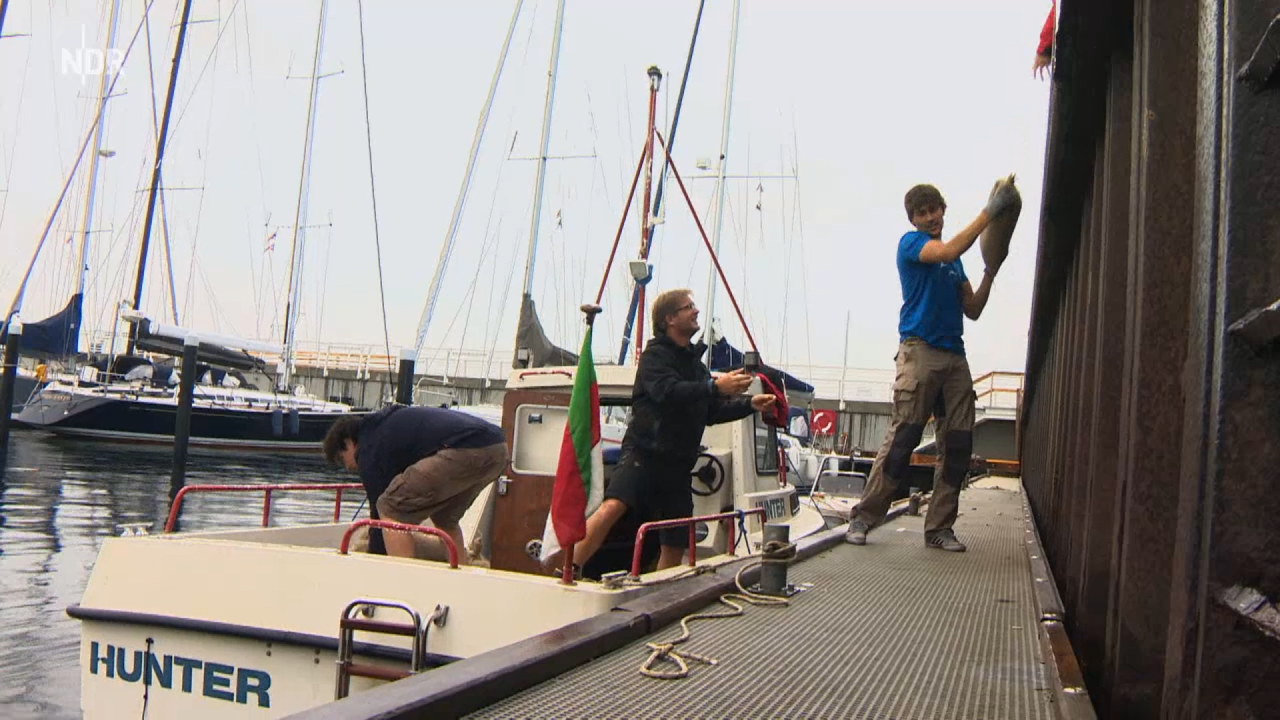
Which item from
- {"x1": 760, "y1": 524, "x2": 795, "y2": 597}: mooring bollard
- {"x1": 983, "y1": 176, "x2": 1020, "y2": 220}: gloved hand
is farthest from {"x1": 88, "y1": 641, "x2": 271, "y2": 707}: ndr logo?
{"x1": 983, "y1": 176, "x2": 1020, "y2": 220}: gloved hand

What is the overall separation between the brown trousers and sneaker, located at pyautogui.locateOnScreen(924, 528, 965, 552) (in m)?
0.24

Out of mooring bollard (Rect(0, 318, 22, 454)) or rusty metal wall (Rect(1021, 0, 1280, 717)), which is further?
mooring bollard (Rect(0, 318, 22, 454))

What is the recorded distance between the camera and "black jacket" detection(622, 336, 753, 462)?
493cm

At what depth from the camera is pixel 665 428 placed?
505 cm

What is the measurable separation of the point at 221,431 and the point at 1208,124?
32.4 m

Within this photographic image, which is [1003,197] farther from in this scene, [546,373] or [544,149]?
[544,149]

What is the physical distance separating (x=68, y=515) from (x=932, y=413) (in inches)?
539

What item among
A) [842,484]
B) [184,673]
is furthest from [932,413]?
[842,484]

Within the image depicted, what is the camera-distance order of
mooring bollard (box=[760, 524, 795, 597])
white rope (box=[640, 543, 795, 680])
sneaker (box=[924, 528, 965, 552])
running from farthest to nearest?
sneaker (box=[924, 528, 965, 552]) < mooring bollard (box=[760, 524, 795, 597]) < white rope (box=[640, 543, 795, 680])

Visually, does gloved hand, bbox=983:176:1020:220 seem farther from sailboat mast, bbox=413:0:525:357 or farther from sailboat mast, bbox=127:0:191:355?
sailboat mast, bbox=127:0:191:355

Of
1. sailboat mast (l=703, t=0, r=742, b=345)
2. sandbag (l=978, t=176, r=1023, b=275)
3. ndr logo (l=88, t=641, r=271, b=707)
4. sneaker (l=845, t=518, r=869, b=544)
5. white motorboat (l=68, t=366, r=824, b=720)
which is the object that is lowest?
ndr logo (l=88, t=641, r=271, b=707)

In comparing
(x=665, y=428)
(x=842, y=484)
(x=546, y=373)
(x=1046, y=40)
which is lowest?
(x=842, y=484)

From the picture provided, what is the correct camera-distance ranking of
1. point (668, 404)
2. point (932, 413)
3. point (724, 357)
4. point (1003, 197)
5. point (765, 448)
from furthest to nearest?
point (724, 357), point (765, 448), point (932, 413), point (1003, 197), point (668, 404)

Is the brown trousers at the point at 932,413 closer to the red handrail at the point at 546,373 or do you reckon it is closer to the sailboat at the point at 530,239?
the red handrail at the point at 546,373
